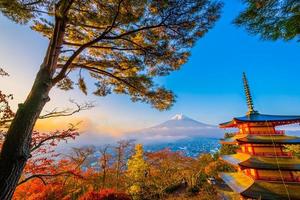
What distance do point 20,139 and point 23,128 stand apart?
150mm

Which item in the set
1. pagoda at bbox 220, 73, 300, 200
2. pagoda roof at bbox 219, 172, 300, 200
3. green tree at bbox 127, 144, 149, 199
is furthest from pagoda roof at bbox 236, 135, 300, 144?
green tree at bbox 127, 144, 149, 199

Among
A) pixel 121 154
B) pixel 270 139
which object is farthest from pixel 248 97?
pixel 121 154

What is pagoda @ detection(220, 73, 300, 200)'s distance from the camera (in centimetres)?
621

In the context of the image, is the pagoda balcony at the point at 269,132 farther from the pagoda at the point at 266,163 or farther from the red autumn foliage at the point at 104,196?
the red autumn foliage at the point at 104,196

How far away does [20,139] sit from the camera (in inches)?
85.1

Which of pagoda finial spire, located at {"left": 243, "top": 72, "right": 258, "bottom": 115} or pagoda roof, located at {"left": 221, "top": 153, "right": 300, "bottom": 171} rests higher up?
pagoda finial spire, located at {"left": 243, "top": 72, "right": 258, "bottom": 115}

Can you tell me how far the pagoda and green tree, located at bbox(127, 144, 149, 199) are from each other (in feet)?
21.4

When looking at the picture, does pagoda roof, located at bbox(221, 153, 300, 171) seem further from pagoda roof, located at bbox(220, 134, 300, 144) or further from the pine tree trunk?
the pine tree trunk

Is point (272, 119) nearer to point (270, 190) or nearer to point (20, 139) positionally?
point (270, 190)

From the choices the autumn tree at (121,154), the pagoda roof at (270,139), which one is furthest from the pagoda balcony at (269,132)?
the autumn tree at (121,154)

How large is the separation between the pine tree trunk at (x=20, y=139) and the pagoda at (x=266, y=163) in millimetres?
7118

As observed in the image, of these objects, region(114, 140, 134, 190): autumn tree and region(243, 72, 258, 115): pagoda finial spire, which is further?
region(114, 140, 134, 190): autumn tree

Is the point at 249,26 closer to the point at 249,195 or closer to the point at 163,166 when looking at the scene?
the point at 249,195

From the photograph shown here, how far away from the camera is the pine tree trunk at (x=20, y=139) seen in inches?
77.0
